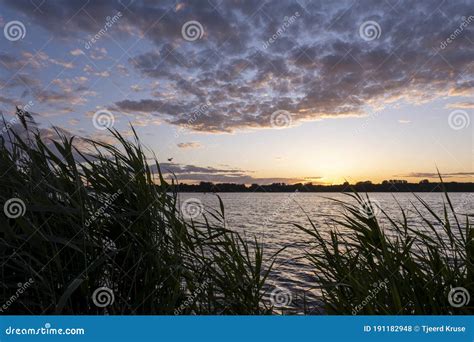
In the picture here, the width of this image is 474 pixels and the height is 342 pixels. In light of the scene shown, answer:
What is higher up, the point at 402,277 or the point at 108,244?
the point at 108,244

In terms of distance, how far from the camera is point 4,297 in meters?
3.22

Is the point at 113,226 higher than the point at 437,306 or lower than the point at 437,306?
higher

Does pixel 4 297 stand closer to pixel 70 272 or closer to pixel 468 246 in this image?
pixel 70 272

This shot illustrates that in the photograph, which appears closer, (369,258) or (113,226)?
(113,226)

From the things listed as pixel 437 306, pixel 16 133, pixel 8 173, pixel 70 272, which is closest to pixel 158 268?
pixel 70 272

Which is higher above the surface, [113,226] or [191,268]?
[113,226]

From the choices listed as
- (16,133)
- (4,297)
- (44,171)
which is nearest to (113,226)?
(44,171)

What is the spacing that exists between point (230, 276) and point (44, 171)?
6.52 feet
